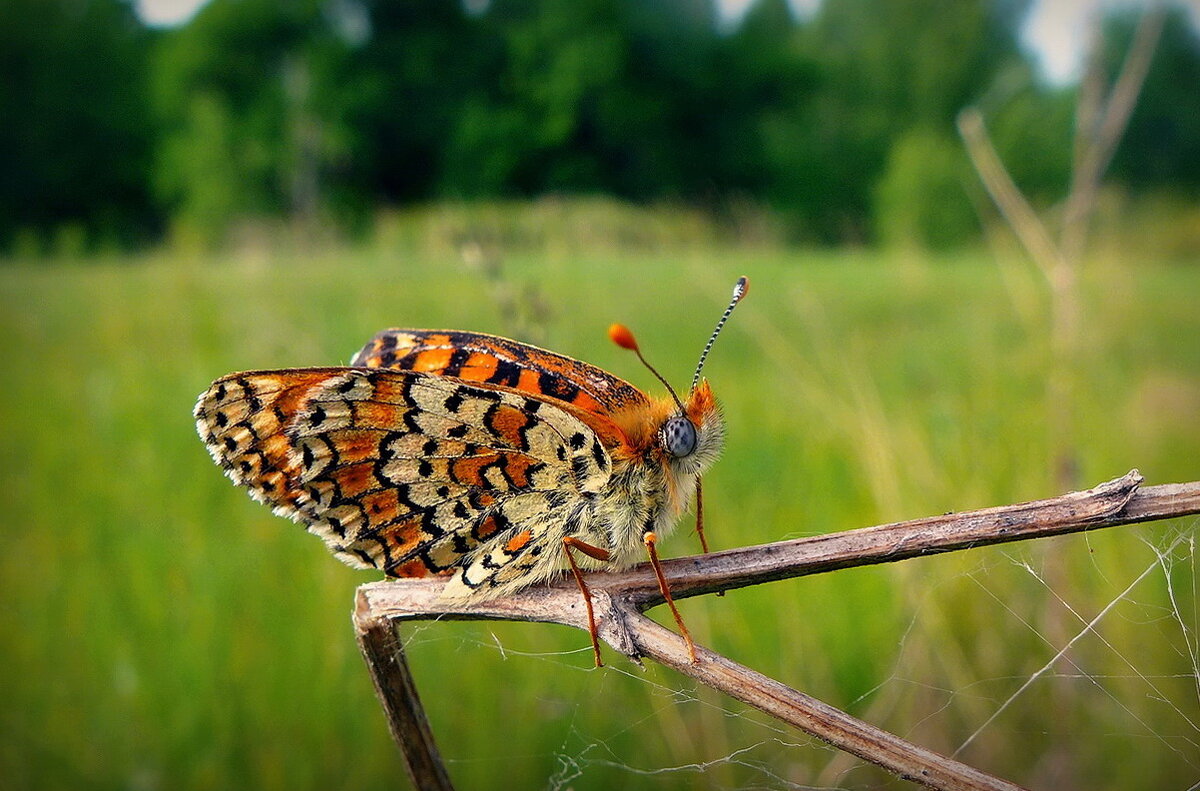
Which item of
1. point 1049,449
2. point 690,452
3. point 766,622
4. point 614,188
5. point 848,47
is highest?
point 848,47

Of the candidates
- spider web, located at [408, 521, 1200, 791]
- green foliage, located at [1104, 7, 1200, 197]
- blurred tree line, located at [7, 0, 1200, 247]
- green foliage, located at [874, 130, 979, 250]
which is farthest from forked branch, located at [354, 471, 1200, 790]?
green foliage, located at [874, 130, 979, 250]

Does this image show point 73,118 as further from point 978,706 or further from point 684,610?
point 978,706

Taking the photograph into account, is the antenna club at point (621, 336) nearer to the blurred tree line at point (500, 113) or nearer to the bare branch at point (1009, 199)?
the bare branch at point (1009, 199)

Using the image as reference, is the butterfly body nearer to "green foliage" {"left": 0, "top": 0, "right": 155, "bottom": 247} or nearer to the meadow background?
the meadow background

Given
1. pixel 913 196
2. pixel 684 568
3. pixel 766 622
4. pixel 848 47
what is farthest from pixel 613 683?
pixel 848 47

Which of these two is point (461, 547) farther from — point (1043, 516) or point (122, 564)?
point (122, 564)

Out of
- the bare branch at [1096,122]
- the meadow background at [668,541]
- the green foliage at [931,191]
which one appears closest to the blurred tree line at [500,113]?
the green foliage at [931,191]

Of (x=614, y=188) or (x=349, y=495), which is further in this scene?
(x=614, y=188)
